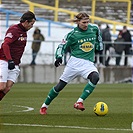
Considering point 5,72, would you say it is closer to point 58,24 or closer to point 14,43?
point 14,43

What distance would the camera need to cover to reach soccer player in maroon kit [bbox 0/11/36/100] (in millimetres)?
13741

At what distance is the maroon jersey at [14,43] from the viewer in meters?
13.7

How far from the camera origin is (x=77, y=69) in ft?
49.2

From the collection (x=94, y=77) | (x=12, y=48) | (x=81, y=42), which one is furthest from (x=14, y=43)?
(x=94, y=77)

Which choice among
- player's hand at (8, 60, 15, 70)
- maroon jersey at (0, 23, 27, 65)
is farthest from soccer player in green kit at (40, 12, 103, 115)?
player's hand at (8, 60, 15, 70)

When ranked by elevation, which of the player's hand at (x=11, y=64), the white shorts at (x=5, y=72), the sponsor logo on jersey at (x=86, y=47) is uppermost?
the sponsor logo on jersey at (x=86, y=47)

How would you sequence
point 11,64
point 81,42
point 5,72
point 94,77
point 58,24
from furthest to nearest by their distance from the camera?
point 58,24
point 81,42
point 94,77
point 5,72
point 11,64

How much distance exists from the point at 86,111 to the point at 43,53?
46.6 ft

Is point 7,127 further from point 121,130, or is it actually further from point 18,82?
point 18,82

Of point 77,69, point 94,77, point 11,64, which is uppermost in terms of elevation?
point 11,64

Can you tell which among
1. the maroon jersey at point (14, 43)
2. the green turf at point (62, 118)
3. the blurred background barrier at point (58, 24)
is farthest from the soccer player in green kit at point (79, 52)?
the blurred background barrier at point (58, 24)

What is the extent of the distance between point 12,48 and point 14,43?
114 mm

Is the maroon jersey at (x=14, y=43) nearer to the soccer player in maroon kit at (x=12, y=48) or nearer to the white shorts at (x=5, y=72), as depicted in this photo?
the soccer player in maroon kit at (x=12, y=48)

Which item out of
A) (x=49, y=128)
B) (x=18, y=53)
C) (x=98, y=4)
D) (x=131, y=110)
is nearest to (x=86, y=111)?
(x=131, y=110)
